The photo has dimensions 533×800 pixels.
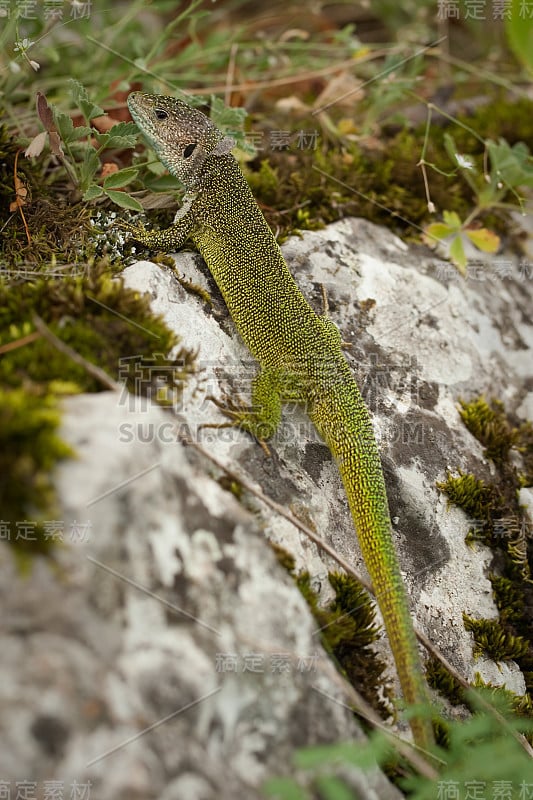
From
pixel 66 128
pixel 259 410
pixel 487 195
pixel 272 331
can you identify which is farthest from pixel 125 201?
pixel 487 195

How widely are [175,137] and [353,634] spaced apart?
9.96 ft

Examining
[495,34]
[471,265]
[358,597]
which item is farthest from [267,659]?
[495,34]

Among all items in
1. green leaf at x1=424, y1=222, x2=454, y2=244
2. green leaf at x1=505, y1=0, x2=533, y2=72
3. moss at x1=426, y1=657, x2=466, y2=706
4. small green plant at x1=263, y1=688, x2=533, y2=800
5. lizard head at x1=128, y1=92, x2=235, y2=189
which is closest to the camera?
small green plant at x1=263, y1=688, x2=533, y2=800

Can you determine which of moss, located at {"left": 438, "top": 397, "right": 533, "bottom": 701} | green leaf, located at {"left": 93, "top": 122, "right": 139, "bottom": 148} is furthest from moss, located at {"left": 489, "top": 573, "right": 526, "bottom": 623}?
green leaf, located at {"left": 93, "top": 122, "right": 139, "bottom": 148}

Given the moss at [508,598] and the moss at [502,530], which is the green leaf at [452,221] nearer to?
the moss at [502,530]

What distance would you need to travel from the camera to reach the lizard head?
4055 millimetres

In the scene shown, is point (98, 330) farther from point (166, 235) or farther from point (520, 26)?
point (520, 26)

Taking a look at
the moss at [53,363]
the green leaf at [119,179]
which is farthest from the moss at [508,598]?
the green leaf at [119,179]

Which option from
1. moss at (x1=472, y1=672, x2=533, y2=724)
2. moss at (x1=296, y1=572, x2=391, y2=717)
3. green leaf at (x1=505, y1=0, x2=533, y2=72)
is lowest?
moss at (x1=472, y1=672, x2=533, y2=724)

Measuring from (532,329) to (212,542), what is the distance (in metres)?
3.85

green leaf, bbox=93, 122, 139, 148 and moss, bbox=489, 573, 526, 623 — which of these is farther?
green leaf, bbox=93, 122, 139, 148

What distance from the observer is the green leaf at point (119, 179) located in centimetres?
380

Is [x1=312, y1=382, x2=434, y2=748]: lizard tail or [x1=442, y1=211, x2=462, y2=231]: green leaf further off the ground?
[x1=442, y1=211, x2=462, y2=231]: green leaf

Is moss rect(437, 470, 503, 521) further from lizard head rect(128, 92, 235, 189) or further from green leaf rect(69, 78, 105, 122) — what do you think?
green leaf rect(69, 78, 105, 122)
